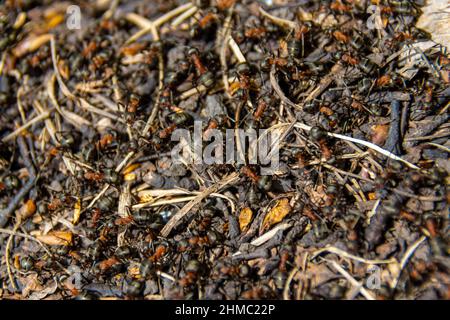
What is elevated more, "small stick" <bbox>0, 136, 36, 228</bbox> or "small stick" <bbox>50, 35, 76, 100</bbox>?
"small stick" <bbox>50, 35, 76, 100</bbox>

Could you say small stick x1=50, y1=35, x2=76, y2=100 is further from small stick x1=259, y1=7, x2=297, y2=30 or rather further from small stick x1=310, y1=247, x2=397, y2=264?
small stick x1=310, y1=247, x2=397, y2=264

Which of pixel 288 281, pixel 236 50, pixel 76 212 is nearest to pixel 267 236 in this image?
pixel 288 281

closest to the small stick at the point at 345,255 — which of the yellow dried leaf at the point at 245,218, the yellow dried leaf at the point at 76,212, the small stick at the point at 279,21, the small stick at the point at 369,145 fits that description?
the yellow dried leaf at the point at 245,218

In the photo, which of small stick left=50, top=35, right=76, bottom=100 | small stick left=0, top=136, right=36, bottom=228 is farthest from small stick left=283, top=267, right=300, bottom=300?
small stick left=50, top=35, right=76, bottom=100

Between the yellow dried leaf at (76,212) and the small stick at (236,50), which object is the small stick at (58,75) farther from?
the small stick at (236,50)

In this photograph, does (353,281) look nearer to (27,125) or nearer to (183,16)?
(183,16)

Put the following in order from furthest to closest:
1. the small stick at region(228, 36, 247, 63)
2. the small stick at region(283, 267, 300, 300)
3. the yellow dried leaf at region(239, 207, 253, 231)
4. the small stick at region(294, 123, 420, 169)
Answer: the small stick at region(228, 36, 247, 63), the yellow dried leaf at region(239, 207, 253, 231), the small stick at region(294, 123, 420, 169), the small stick at region(283, 267, 300, 300)
